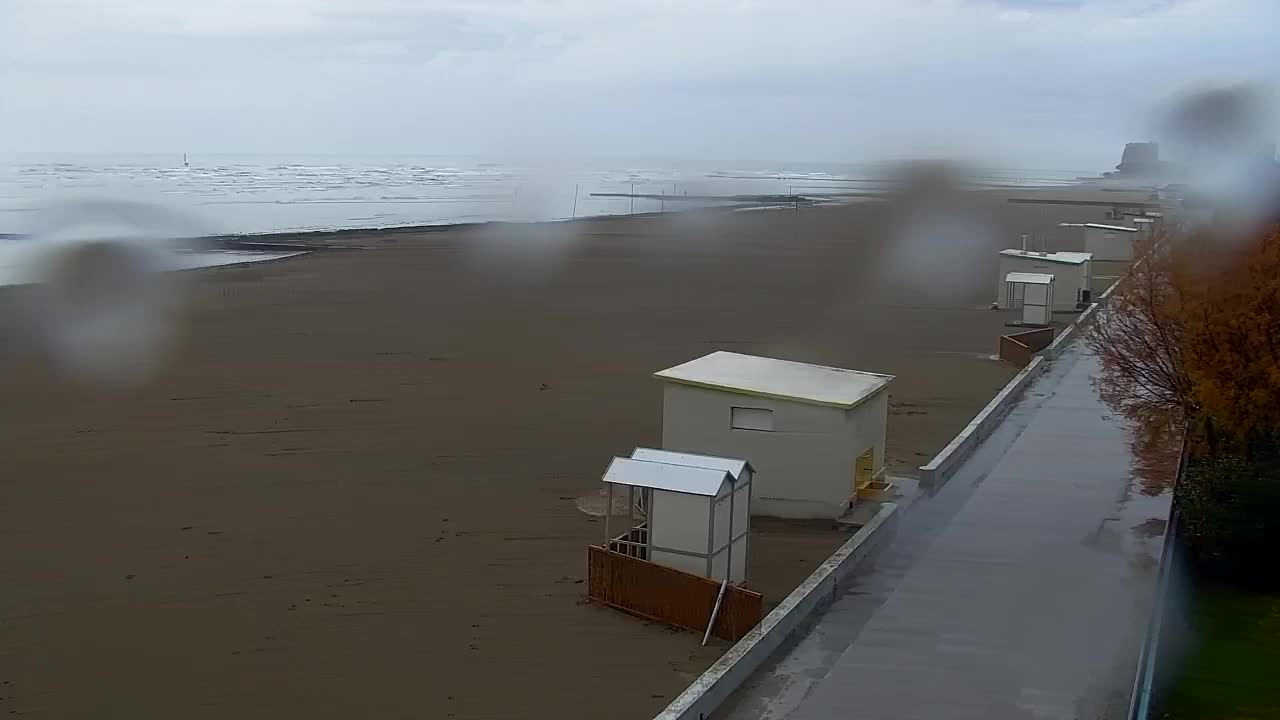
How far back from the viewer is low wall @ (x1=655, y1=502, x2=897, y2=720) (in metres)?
8.38

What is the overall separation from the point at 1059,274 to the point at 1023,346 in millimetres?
9318

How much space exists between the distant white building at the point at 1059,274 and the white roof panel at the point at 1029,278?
0.58 meters

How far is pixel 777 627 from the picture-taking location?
9.66 metres

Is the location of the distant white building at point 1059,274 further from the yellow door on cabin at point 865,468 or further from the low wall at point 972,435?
the yellow door on cabin at point 865,468

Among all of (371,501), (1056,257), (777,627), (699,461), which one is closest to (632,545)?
A: (699,461)

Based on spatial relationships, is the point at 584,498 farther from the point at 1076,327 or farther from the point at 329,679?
the point at 1076,327

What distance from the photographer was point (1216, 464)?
1385 centimetres

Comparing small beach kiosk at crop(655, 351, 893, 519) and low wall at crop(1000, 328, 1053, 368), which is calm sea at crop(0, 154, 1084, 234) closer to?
low wall at crop(1000, 328, 1053, 368)

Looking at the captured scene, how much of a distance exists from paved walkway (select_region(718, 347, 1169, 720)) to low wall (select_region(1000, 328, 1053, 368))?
8797 millimetres

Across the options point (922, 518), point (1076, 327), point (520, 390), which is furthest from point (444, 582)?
point (1076, 327)

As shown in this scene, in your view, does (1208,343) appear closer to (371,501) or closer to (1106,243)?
(371,501)

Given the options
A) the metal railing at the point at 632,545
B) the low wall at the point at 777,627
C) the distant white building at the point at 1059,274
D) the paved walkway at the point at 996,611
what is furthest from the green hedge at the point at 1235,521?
the distant white building at the point at 1059,274

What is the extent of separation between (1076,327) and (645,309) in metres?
10.7

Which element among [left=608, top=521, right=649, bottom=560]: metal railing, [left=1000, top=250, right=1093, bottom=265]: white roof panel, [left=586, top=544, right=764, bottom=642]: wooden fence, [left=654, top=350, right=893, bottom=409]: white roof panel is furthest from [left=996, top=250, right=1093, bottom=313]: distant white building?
[left=586, top=544, right=764, bottom=642]: wooden fence
